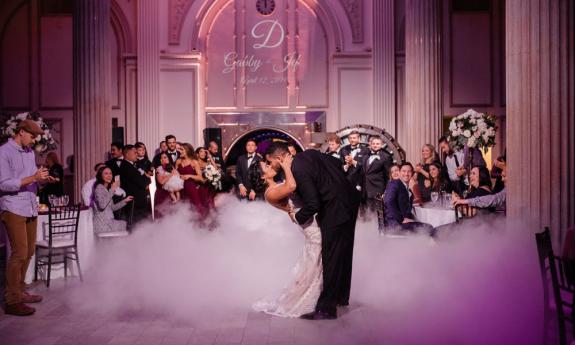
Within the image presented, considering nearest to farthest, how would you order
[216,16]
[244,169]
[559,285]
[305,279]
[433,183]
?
[559,285] → [305,279] → [433,183] → [244,169] → [216,16]

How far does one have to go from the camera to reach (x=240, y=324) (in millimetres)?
5195

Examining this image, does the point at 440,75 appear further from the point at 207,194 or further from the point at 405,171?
the point at 207,194

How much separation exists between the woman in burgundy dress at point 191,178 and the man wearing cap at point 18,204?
3705mm

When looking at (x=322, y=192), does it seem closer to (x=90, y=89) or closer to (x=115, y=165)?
(x=115, y=165)

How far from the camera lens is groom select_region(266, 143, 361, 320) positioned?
536 cm

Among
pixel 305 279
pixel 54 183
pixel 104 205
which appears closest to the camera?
pixel 305 279

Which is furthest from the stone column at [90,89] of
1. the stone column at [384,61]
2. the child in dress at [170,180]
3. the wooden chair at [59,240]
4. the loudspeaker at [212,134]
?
the stone column at [384,61]

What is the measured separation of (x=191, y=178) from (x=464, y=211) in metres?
4.17

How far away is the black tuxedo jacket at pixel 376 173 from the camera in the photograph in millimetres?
9750

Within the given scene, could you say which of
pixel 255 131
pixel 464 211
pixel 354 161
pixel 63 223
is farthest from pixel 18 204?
pixel 255 131

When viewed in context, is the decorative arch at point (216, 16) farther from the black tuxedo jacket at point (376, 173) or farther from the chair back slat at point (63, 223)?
the chair back slat at point (63, 223)

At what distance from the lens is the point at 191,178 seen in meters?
9.48

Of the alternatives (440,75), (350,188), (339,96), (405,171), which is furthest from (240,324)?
(339,96)

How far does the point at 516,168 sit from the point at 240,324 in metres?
2.50
